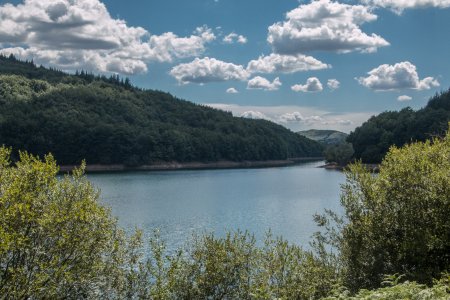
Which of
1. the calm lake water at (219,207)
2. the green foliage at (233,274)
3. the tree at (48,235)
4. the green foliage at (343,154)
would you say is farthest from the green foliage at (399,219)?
the green foliage at (343,154)

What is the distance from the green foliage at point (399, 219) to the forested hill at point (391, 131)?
492 feet

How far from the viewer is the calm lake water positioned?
6259 cm

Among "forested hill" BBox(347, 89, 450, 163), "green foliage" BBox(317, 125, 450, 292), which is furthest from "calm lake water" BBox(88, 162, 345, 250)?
"forested hill" BBox(347, 89, 450, 163)

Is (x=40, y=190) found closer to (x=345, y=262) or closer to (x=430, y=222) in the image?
(x=345, y=262)

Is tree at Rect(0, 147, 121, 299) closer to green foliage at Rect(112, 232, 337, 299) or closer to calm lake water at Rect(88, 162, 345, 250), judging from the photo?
green foliage at Rect(112, 232, 337, 299)

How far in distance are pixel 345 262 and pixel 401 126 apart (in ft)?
558

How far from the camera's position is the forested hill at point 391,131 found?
171 meters

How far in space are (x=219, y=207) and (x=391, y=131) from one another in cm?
12444

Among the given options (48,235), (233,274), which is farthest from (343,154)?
(48,235)

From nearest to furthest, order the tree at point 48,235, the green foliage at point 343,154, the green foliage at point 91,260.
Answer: the tree at point 48,235 → the green foliage at point 91,260 → the green foliage at point 343,154

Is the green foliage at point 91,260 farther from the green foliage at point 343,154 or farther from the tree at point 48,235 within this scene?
the green foliage at point 343,154

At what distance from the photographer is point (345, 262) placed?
24.2 metres

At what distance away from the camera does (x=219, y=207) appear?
3406 inches

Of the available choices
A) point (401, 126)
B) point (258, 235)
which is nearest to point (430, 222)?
point (258, 235)
